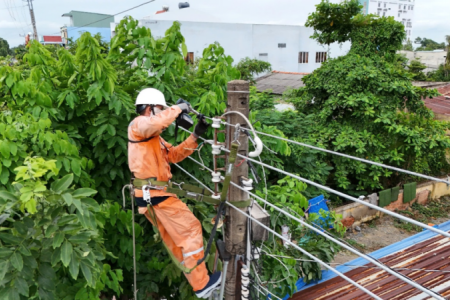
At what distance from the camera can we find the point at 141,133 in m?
3.49

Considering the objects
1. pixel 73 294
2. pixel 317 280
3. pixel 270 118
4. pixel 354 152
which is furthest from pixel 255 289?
pixel 354 152

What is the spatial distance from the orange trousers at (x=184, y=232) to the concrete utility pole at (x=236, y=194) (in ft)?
1.00

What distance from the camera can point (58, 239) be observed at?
2826mm

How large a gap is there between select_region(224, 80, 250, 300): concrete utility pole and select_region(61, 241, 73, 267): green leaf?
4.44 ft

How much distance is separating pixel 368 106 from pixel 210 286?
911 cm

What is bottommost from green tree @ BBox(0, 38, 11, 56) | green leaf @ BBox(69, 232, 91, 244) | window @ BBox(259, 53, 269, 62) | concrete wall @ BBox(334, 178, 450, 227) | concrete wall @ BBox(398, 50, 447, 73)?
concrete wall @ BBox(334, 178, 450, 227)

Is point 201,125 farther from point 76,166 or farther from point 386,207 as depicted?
point 386,207

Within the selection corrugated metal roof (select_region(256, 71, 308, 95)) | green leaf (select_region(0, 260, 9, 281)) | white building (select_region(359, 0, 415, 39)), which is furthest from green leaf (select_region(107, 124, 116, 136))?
white building (select_region(359, 0, 415, 39))

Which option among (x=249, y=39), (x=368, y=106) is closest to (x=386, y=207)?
(x=368, y=106)

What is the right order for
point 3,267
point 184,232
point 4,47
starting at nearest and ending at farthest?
1. point 3,267
2. point 184,232
3. point 4,47

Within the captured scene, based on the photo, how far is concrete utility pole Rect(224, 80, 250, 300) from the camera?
3262 millimetres

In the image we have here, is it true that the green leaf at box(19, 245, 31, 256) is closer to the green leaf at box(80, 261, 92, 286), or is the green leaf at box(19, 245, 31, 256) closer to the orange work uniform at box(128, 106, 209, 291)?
the green leaf at box(80, 261, 92, 286)

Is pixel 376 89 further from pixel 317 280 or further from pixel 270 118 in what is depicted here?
pixel 317 280

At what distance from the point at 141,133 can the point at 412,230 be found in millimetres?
10770
